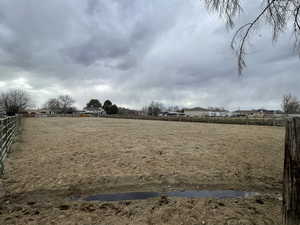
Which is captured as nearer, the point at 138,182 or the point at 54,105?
the point at 138,182

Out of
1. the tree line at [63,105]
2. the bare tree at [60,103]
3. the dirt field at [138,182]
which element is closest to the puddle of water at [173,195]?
the dirt field at [138,182]

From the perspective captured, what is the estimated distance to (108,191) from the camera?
357 centimetres

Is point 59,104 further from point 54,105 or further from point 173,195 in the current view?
point 173,195

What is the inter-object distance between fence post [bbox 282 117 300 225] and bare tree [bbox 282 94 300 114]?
196ft

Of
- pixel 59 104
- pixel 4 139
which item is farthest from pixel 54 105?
pixel 4 139

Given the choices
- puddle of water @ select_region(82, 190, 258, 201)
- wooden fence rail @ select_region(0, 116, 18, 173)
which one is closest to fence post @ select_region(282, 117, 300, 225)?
puddle of water @ select_region(82, 190, 258, 201)

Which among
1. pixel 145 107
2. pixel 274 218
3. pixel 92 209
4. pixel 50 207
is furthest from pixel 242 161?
pixel 145 107

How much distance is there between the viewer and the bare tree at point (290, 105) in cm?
4822

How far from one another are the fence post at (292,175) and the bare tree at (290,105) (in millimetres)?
59739

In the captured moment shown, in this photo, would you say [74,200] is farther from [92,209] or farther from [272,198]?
[272,198]

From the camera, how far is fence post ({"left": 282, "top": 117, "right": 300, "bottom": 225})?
1.24 metres

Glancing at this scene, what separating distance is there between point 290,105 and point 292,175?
62077 mm

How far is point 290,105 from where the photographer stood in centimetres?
4931

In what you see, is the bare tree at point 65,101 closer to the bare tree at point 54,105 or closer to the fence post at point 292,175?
the bare tree at point 54,105
